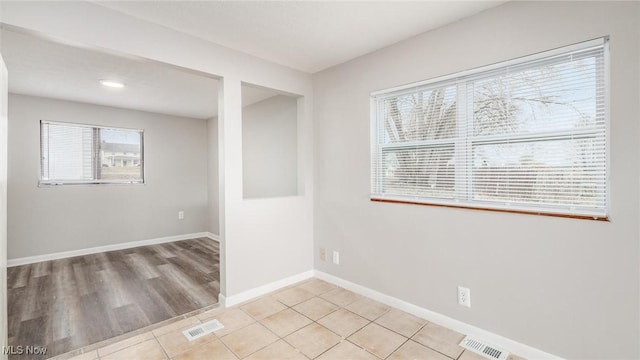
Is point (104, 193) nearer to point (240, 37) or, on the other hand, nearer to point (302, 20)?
point (240, 37)

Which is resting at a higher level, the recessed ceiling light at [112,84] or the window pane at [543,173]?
the recessed ceiling light at [112,84]

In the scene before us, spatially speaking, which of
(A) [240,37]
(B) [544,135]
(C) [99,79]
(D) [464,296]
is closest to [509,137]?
(B) [544,135]

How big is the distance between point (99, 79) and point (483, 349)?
4.53 meters

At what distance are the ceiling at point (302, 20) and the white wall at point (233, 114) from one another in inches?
4.7

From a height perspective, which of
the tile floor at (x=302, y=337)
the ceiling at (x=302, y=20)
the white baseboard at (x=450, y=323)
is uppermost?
the ceiling at (x=302, y=20)

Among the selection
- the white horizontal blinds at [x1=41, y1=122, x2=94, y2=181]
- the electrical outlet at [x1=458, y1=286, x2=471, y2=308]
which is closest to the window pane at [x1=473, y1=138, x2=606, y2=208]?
the electrical outlet at [x1=458, y1=286, x2=471, y2=308]

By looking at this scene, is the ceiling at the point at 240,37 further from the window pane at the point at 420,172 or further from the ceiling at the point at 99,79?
the window pane at the point at 420,172

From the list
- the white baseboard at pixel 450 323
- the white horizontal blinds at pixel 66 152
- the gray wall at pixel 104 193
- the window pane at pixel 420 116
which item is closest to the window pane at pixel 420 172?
the window pane at pixel 420 116

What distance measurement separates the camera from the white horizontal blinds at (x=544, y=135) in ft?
5.60

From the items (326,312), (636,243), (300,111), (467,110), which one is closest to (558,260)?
(636,243)

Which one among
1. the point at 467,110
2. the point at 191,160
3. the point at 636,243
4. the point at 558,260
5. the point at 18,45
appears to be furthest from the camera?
the point at 191,160

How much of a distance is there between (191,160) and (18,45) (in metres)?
3.29

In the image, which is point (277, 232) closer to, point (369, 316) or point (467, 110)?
point (369, 316)

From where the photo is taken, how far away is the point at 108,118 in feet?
15.5
